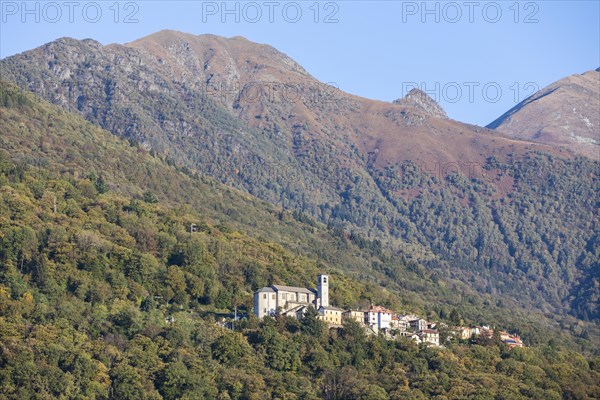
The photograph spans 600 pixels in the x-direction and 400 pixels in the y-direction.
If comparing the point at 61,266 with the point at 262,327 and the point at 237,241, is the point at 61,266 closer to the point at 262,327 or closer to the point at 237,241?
the point at 262,327

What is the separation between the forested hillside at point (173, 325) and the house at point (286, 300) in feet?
12.5

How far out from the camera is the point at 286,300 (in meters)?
124

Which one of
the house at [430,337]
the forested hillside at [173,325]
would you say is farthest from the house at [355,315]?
the house at [430,337]

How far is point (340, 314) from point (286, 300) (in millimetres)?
5087

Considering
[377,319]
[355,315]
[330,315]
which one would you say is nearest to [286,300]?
[330,315]

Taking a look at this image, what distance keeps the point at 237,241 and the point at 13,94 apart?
58.7m

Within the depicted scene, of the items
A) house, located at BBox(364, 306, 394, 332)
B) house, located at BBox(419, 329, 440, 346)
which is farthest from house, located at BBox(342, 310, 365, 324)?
house, located at BBox(419, 329, 440, 346)

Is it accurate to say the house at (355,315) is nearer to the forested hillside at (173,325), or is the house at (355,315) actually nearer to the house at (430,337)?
the forested hillside at (173,325)

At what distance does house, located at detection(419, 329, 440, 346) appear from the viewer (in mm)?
128375

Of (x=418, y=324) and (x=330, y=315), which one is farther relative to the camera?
(x=418, y=324)

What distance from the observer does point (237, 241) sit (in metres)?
152

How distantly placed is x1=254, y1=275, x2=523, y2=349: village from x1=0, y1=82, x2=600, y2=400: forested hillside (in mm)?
2784

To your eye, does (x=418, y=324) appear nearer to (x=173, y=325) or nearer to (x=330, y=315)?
(x=330, y=315)

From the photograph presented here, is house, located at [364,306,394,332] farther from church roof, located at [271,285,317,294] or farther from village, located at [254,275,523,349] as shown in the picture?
church roof, located at [271,285,317,294]
